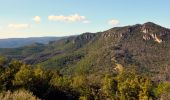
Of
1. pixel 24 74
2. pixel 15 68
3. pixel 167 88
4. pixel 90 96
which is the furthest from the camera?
pixel 167 88

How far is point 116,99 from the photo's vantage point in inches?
3654

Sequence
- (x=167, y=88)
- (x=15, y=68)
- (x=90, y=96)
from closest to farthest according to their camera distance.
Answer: (x=15, y=68) < (x=90, y=96) < (x=167, y=88)

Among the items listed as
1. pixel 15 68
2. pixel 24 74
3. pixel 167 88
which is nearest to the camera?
pixel 24 74

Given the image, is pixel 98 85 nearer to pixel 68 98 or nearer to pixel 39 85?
pixel 68 98

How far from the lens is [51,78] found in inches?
4016

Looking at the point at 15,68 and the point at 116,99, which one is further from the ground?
the point at 15,68

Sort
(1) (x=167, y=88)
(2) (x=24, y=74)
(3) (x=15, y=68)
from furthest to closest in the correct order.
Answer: (1) (x=167, y=88) → (3) (x=15, y=68) → (2) (x=24, y=74)

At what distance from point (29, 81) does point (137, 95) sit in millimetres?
28517

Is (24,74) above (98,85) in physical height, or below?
above

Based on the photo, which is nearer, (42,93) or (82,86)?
(42,93)

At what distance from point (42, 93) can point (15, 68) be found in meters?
9.99

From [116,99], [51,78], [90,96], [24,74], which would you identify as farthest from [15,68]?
[116,99]

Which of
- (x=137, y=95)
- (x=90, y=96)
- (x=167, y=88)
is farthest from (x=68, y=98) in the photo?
(x=167, y=88)

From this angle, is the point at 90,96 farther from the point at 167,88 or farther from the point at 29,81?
the point at 167,88
